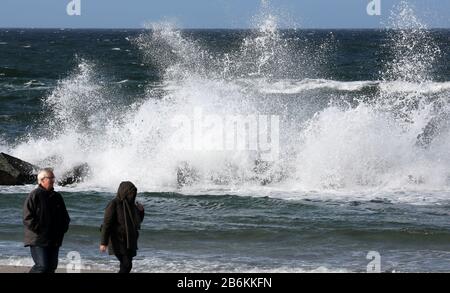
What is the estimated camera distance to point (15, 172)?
1556 centimetres

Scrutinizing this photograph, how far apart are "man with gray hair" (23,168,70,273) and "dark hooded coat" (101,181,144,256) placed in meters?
0.38

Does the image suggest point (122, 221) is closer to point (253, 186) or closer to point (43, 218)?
point (43, 218)

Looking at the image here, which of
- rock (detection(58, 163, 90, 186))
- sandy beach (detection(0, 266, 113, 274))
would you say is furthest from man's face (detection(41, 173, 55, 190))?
rock (detection(58, 163, 90, 186))

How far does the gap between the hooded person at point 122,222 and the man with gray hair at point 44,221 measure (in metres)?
0.38

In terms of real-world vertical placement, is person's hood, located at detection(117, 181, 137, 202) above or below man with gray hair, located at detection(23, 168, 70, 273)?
above

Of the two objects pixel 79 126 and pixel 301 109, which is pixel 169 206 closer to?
pixel 79 126

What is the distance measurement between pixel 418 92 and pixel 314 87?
5.11 metres

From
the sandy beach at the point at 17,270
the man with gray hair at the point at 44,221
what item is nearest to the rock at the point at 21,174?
the sandy beach at the point at 17,270

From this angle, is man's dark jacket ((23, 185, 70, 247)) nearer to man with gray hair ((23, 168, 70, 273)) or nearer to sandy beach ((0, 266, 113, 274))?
man with gray hair ((23, 168, 70, 273))

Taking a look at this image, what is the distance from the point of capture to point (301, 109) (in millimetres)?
27297

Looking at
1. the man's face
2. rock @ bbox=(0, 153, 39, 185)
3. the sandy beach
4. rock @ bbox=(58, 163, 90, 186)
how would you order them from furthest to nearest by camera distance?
rock @ bbox=(58, 163, 90, 186), rock @ bbox=(0, 153, 39, 185), the sandy beach, the man's face

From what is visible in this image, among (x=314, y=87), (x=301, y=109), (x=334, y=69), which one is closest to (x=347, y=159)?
(x=301, y=109)

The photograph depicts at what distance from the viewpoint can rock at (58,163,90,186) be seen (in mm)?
16109

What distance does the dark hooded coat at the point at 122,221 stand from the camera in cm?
748
